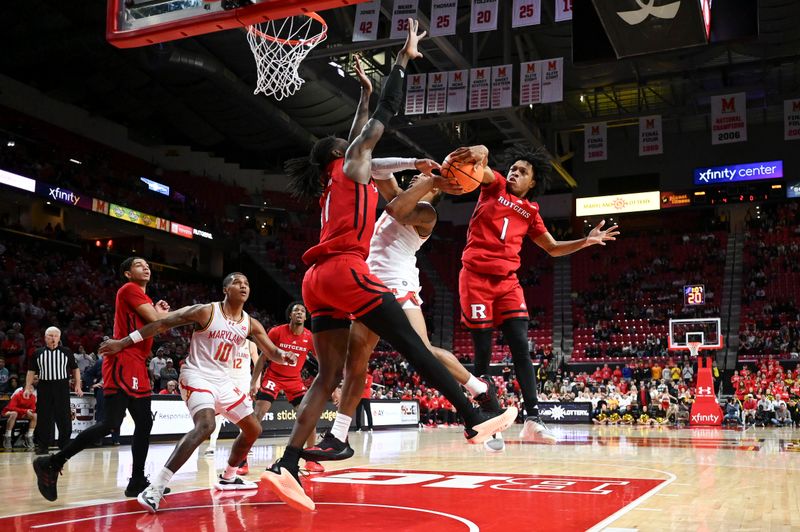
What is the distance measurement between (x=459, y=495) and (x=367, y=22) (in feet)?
45.9

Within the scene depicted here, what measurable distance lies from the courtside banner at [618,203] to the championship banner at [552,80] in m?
13.8

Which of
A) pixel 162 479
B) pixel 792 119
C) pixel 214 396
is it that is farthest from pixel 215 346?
pixel 792 119

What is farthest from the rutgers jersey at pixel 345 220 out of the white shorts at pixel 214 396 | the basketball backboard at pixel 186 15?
the basketball backboard at pixel 186 15

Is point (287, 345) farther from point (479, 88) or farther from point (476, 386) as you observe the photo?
point (479, 88)

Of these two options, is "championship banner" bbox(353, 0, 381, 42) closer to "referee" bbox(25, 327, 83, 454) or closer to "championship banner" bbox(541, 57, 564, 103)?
"championship banner" bbox(541, 57, 564, 103)

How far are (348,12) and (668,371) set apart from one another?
14.5 metres

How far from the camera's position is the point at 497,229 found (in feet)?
19.1

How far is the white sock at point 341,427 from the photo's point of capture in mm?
4844

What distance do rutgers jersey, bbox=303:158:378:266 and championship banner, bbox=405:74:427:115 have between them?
637 inches

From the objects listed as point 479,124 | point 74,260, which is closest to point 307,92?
point 479,124

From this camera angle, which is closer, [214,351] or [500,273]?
[500,273]

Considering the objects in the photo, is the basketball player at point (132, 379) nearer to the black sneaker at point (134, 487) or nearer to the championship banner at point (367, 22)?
the black sneaker at point (134, 487)

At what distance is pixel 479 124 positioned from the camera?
29328mm

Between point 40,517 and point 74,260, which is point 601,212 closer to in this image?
point 74,260
